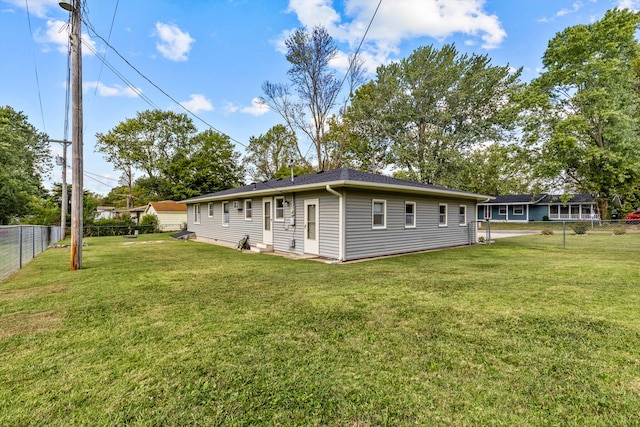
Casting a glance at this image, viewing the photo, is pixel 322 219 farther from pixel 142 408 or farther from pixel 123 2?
pixel 123 2

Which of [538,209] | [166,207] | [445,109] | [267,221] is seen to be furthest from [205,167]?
[538,209]

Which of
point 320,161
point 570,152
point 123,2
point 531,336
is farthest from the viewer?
point 320,161

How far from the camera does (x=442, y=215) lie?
11609mm

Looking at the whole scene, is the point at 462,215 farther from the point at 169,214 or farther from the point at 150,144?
the point at 150,144

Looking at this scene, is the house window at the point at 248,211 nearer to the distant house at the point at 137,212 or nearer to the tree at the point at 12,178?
the tree at the point at 12,178

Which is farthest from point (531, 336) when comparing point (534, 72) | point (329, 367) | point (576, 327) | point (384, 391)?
point (534, 72)

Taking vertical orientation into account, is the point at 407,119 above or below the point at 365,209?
above

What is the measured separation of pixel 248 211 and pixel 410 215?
6.30 meters

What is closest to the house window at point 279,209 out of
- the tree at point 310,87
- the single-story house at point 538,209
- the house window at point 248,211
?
the house window at point 248,211

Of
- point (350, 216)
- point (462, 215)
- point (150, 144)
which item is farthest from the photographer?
point (150, 144)

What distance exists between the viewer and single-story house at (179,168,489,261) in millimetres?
8242

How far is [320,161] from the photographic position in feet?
67.7

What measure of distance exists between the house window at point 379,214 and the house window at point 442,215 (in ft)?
11.1

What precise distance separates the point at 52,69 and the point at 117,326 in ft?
35.1
